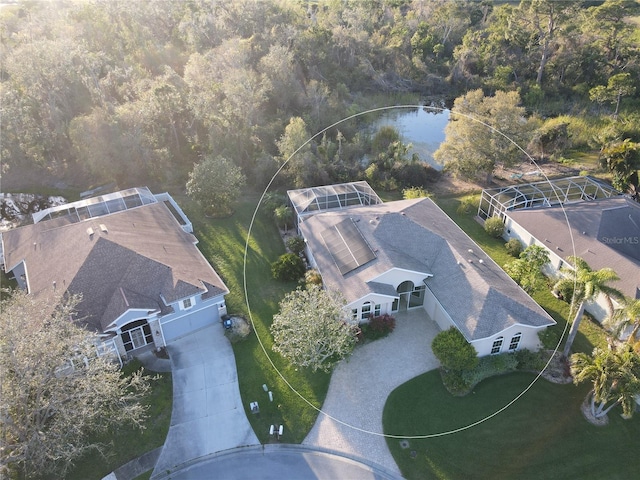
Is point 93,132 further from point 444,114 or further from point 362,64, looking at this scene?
point 444,114

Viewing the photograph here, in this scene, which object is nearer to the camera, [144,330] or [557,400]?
[557,400]

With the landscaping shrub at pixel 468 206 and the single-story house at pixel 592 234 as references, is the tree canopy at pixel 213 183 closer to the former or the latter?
the landscaping shrub at pixel 468 206

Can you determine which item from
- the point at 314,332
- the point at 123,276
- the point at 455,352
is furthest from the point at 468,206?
the point at 123,276

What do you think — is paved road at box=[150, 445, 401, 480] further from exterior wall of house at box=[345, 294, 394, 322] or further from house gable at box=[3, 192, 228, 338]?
house gable at box=[3, 192, 228, 338]

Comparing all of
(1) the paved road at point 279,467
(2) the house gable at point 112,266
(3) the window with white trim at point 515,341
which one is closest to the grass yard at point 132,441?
(1) the paved road at point 279,467

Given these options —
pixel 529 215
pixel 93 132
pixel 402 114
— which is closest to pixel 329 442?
pixel 529 215

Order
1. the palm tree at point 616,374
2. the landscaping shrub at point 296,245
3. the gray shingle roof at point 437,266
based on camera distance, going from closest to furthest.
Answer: the palm tree at point 616,374 < the gray shingle roof at point 437,266 < the landscaping shrub at point 296,245

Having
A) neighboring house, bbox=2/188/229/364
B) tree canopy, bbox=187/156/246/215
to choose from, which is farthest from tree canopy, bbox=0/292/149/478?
tree canopy, bbox=187/156/246/215
